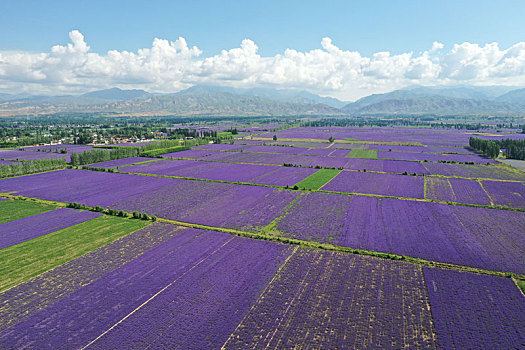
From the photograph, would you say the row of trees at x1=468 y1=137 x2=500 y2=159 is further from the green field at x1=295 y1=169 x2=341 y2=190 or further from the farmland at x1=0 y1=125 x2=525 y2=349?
the green field at x1=295 y1=169 x2=341 y2=190

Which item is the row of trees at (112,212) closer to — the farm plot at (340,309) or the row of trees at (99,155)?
the farm plot at (340,309)

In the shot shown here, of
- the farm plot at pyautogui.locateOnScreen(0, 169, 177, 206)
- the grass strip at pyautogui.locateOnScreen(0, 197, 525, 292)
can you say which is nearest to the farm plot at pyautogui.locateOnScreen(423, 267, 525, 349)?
the grass strip at pyautogui.locateOnScreen(0, 197, 525, 292)

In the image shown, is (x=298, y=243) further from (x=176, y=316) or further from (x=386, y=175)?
(x=386, y=175)

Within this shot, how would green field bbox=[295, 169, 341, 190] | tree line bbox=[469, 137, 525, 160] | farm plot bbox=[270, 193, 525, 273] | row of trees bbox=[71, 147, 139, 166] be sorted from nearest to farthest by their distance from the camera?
farm plot bbox=[270, 193, 525, 273]
green field bbox=[295, 169, 341, 190]
row of trees bbox=[71, 147, 139, 166]
tree line bbox=[469, 137, 525, 160]

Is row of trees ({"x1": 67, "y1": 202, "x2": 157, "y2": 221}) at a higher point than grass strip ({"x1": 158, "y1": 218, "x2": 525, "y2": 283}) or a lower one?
higher

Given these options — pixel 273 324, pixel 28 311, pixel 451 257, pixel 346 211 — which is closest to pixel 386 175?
pixel 346 211

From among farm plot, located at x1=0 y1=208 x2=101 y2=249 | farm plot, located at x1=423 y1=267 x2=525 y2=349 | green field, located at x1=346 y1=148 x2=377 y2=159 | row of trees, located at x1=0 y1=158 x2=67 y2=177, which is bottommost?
farm plot, located at x1=423 y1=267 x2=525 y2=349

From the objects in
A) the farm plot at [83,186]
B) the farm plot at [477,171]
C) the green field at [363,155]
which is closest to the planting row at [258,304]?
the farm plot at [83,186]
